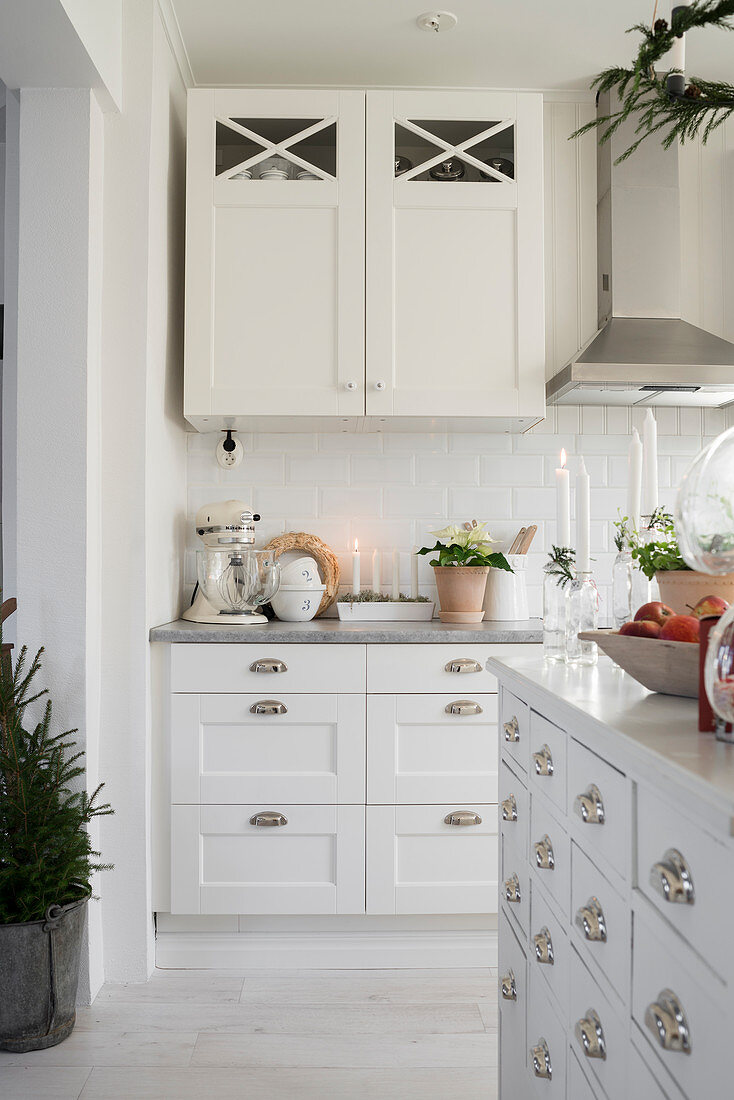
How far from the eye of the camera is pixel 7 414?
8.05ft

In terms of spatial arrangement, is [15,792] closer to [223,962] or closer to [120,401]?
[223,962]

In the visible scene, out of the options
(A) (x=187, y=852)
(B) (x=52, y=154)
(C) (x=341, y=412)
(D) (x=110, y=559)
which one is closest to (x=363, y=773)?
(A) (x=187, y=852)

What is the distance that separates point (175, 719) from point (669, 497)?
6.15 feet

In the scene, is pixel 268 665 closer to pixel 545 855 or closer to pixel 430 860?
pixel 430 860

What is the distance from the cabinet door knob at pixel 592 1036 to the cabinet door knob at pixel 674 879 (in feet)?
1.00

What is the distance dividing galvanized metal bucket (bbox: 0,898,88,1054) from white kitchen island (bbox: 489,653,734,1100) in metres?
1.05

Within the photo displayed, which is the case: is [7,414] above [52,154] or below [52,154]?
below

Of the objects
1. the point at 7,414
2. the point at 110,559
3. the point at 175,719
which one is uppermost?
the point at 7,414

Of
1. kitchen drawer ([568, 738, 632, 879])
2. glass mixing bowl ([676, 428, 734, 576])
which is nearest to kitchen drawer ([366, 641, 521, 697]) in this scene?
kitchen drawer ([568, 738, 632, 879])

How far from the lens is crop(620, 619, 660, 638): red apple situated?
47.1 inches

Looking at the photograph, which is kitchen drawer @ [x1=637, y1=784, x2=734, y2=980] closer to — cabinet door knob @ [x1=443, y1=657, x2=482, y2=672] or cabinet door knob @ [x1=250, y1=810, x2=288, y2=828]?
cabinet door knob @ [x1=443, y1=657, x2=482, y2=672]

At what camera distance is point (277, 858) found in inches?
97.8

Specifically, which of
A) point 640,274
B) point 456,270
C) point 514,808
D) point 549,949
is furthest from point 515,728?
point 640,274

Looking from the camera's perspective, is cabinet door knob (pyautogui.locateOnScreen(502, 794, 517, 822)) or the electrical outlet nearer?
cabinet door knob (pyautogui.locateOnScreen(502, 794, 517, 822))
